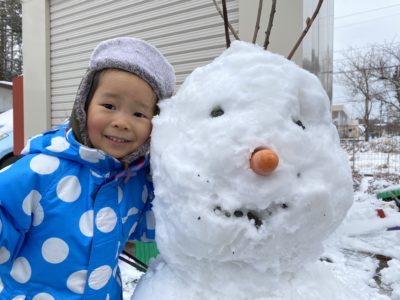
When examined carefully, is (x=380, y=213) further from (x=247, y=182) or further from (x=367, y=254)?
(x=247, y=182)

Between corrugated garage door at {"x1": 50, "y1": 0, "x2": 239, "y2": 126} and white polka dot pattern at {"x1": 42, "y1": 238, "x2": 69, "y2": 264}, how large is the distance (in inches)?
126

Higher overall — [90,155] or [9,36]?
[9,36]

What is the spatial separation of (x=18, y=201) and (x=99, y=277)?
1.19ft

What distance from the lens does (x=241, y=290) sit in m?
1.13

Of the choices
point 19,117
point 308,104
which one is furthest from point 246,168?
point 19,117

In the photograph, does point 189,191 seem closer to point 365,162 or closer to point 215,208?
point 215,208

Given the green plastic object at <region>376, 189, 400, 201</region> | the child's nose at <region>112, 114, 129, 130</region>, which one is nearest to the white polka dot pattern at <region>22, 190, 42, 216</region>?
the child's nose at <region>112, 114, 129, 130</region>

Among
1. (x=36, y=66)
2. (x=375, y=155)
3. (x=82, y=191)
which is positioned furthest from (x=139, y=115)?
(x=375, y=155)

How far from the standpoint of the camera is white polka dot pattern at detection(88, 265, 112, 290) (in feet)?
4.26

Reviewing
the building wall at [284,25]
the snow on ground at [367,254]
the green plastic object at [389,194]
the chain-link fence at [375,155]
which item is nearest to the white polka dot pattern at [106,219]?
the snow on ground at [367,254]

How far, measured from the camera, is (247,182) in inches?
39.5

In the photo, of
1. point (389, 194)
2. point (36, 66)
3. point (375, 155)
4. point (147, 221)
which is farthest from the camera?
point (375, 155)

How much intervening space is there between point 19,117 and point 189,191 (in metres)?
6.38

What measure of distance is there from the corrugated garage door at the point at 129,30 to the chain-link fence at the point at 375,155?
7.41 m
